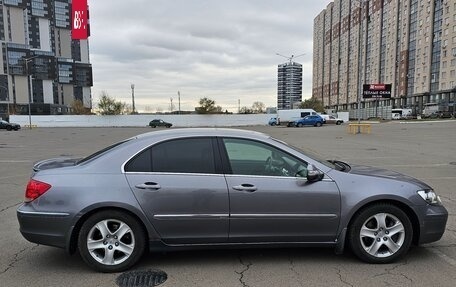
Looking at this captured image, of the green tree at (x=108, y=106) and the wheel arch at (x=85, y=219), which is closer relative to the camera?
the wheel arch at (x=85, y=219)

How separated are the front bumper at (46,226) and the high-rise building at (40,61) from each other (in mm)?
116042

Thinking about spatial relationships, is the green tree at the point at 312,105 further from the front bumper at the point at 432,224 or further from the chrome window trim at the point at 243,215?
the chrome window trim at the point at 243,215

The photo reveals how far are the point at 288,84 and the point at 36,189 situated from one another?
10679 centimetres

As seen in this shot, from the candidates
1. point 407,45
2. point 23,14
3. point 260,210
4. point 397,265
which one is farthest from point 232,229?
point 23,14

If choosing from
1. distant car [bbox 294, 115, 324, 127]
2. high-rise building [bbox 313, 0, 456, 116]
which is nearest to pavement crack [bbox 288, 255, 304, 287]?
distant car [bbox 294, 115, 324, 127]

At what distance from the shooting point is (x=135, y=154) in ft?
13.4

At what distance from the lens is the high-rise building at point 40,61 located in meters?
119

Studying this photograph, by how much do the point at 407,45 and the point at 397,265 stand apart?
109957 mm

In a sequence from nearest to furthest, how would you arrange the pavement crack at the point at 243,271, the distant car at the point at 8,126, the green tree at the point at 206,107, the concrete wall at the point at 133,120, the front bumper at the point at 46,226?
1. the pavement crack at the point at 243,271
2. the front bumper at the point at 46,226
3. the distant car at the point at 8,126
4. the concrete wall at the point at 133,120
5. the green tree at the point at 206,107

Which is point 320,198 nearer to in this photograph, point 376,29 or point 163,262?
point 163,262

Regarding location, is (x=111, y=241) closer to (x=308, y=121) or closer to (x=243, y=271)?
→ (x=243, y=271)

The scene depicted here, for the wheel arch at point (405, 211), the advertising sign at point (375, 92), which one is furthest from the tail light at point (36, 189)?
the advertising sign at point (375, 92)

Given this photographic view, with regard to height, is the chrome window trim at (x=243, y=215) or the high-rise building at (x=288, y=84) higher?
the high-rise building at (x=288, y=84)

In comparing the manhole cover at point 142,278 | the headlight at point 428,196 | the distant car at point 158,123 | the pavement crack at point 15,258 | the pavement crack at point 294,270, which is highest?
the headlight at point 428,196
